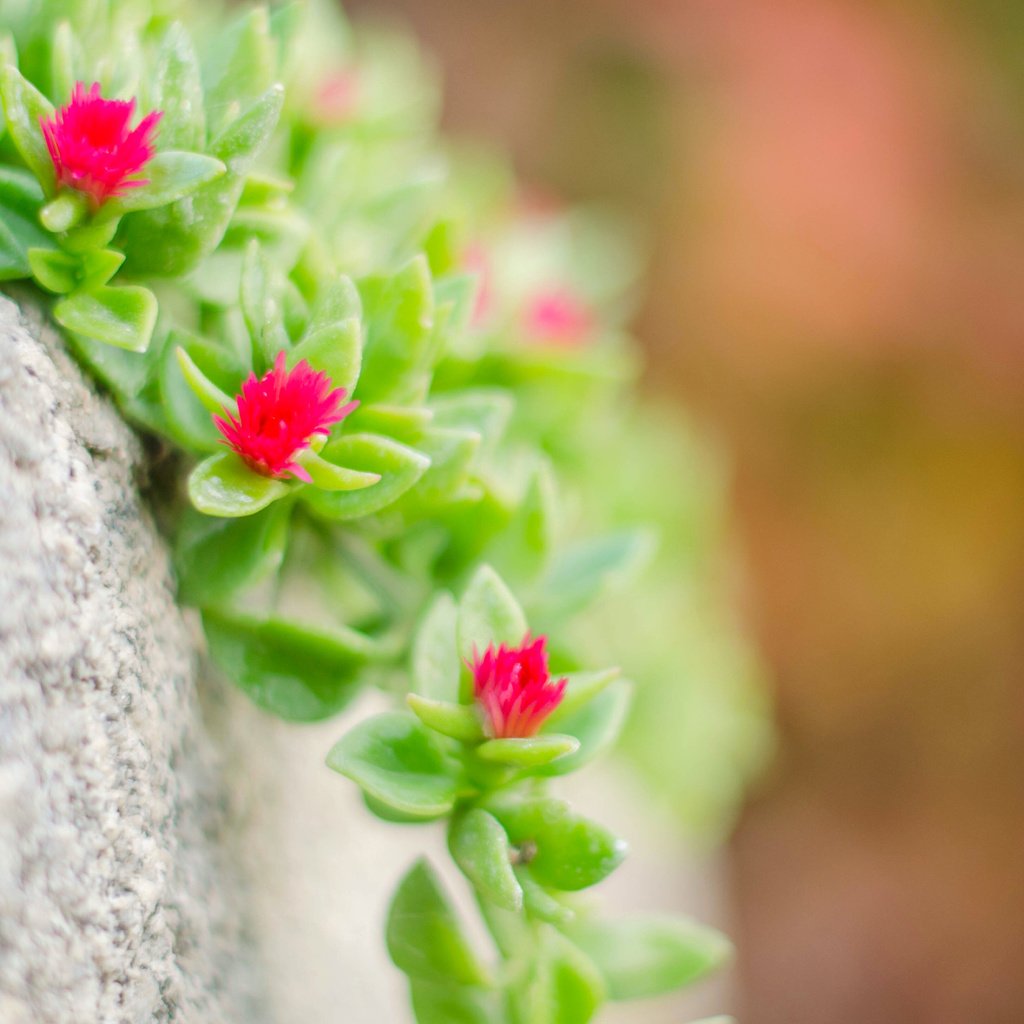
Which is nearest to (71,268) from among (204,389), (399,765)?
(204,389)

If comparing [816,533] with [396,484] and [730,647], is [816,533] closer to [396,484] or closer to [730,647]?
[730,647]

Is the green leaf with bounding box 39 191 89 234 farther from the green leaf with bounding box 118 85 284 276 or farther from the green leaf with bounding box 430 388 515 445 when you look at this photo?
the green leaf with bounding box 430 388 515 445

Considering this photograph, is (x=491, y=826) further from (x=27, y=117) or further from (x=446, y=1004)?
(x=27, y=117)

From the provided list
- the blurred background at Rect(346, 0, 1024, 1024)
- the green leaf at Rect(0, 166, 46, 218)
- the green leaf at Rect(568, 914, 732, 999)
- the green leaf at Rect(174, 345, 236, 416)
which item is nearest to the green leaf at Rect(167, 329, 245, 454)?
the green leaf at Rect(174, 345, 236, 416)

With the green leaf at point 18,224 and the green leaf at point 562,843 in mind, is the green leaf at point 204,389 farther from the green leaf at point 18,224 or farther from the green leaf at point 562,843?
the green leaf at point 562,843

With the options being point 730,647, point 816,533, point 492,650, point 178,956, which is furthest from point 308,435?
point 816,533

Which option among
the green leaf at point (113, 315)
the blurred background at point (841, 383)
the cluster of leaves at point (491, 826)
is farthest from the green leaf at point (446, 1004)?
the blurred background at point (841, 383)
